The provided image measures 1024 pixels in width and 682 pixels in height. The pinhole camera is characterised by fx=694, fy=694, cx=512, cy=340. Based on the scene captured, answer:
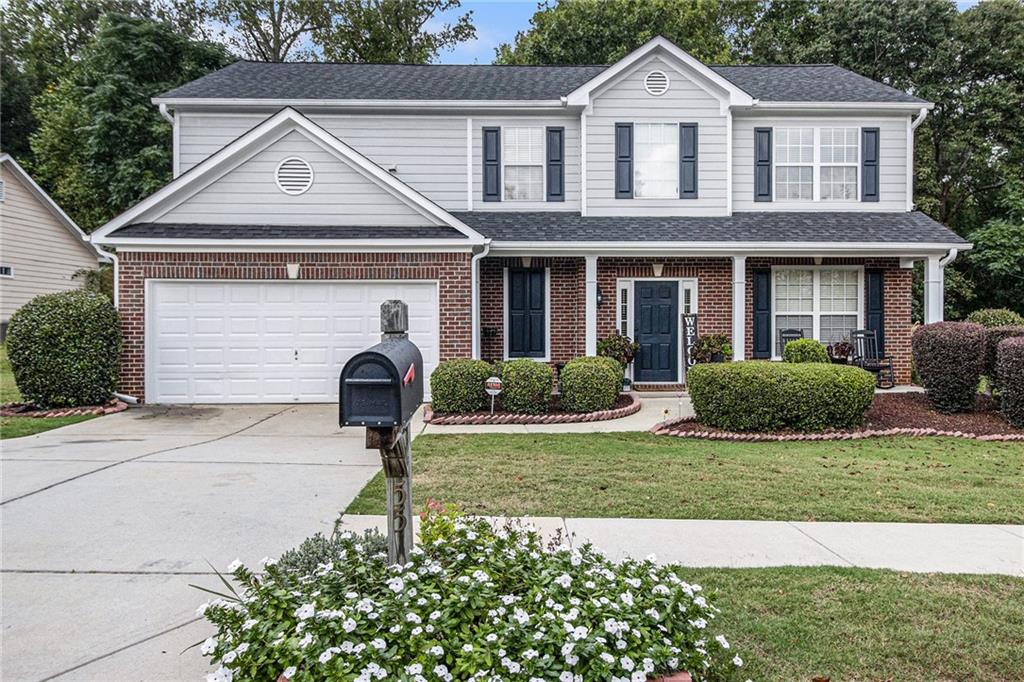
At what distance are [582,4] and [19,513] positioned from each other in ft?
83.4

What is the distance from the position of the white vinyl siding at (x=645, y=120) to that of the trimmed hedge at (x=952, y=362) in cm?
490

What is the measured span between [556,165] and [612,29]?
46.9 ft

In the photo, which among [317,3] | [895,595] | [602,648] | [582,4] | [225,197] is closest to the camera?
[602,648]

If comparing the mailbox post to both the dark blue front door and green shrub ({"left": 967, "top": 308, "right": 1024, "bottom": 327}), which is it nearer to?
the dark blue front door

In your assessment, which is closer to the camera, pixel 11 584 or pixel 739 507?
pixel 11 584

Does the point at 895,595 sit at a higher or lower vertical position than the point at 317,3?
lower

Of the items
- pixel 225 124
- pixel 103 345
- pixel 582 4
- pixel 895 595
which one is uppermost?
pixel 582 4

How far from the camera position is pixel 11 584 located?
4117 millimetres

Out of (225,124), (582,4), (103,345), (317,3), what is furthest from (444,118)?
(317,3)

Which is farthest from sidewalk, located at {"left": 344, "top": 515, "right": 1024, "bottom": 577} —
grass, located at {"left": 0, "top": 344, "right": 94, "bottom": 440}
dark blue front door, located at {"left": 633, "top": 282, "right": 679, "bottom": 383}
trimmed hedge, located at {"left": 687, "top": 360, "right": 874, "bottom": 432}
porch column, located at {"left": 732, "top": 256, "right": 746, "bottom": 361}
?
dark blue front door, located at {"left": 633, "top": 282, "right": 679, "bottom": 383}

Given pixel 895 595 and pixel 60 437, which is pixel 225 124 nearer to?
pixel 60 437

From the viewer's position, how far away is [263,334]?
38.4 ft

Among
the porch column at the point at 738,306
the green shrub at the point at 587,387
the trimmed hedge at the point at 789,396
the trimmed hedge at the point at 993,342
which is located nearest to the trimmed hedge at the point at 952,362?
the trimmed hedge at the point at 993,342

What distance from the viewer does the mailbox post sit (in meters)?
3.01
